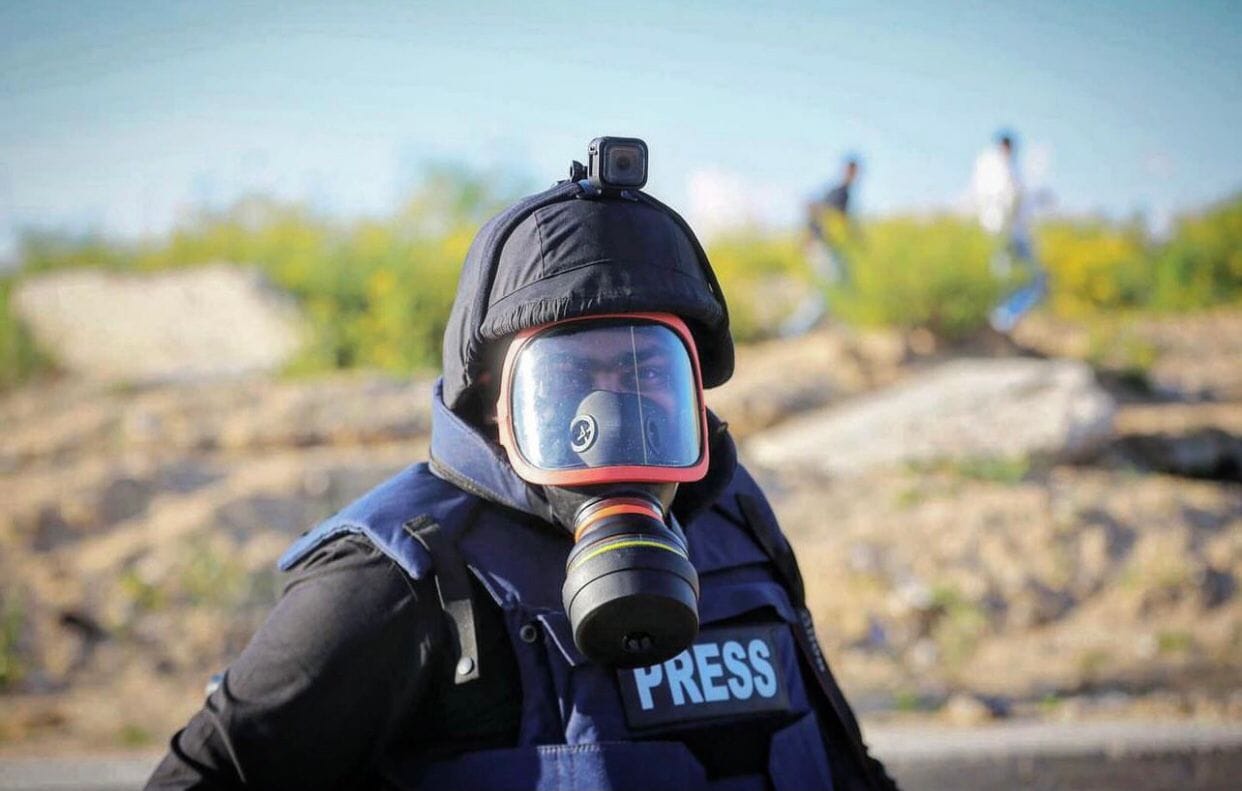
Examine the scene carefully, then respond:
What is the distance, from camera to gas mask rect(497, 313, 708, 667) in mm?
1696

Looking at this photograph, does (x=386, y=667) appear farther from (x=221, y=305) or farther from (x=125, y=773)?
(x=221, y=305)

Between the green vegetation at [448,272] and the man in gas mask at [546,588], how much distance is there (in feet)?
24.9

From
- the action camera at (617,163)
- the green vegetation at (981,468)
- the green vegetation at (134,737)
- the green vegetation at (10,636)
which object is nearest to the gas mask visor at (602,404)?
the action camera at (617,163)

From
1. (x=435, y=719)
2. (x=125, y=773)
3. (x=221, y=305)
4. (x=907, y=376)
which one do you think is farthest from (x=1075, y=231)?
(x=435, y=719)

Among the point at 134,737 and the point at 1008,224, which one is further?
the point at 1008,224

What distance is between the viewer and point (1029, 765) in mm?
4129

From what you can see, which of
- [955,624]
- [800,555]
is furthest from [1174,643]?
[800,555]

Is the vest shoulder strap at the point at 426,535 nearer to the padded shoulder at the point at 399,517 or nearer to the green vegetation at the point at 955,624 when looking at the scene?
the padded shoulder at the point at 399,517

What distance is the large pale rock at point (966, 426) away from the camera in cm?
813

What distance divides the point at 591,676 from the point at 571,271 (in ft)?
1.96

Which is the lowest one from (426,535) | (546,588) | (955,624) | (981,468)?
(955,624)

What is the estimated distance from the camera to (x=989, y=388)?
8445 millimetres

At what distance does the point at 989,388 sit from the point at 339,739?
7.25 m

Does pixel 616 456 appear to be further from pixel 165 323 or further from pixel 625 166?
pixel 165 323
